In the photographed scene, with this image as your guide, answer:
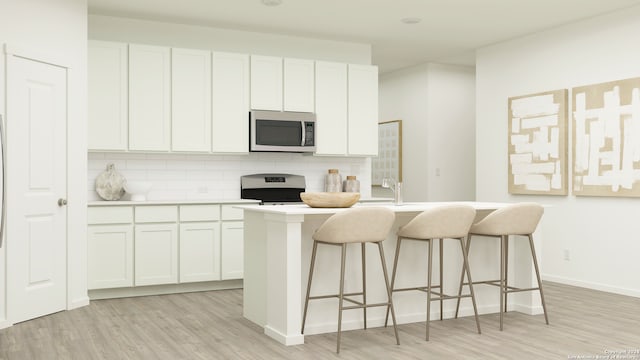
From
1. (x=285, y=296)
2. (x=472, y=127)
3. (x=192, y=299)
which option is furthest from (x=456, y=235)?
(x=472, y=127)

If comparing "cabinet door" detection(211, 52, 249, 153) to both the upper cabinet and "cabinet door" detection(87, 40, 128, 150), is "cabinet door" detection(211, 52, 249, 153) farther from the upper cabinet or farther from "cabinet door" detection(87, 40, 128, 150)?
"cabinet door" detection(87, 40, 128, 150)

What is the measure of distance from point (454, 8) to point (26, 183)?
13.5ft

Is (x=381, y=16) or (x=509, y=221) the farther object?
(x=381, y=16)

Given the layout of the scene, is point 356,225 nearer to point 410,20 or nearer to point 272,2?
point 272,2

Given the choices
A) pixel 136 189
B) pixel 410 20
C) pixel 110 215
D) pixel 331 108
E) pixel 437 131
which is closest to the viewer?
pixel 110 215

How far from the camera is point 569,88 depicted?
21.3ft

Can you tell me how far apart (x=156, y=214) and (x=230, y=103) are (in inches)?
56.0

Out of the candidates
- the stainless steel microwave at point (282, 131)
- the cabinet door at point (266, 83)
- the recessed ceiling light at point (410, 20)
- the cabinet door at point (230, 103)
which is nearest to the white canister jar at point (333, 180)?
the stainless steel microwave at point (282, 131)

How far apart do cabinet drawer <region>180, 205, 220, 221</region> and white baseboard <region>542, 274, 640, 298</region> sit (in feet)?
12.0

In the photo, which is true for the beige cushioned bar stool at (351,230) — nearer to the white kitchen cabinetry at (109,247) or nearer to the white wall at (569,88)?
the white kitchen cabinetry at (109,247)

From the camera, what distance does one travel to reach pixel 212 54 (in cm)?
635

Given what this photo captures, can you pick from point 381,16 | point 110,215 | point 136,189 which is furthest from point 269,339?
point 381,16

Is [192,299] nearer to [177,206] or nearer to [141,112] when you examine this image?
[177,206]

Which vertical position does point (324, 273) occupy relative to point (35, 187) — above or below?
below
